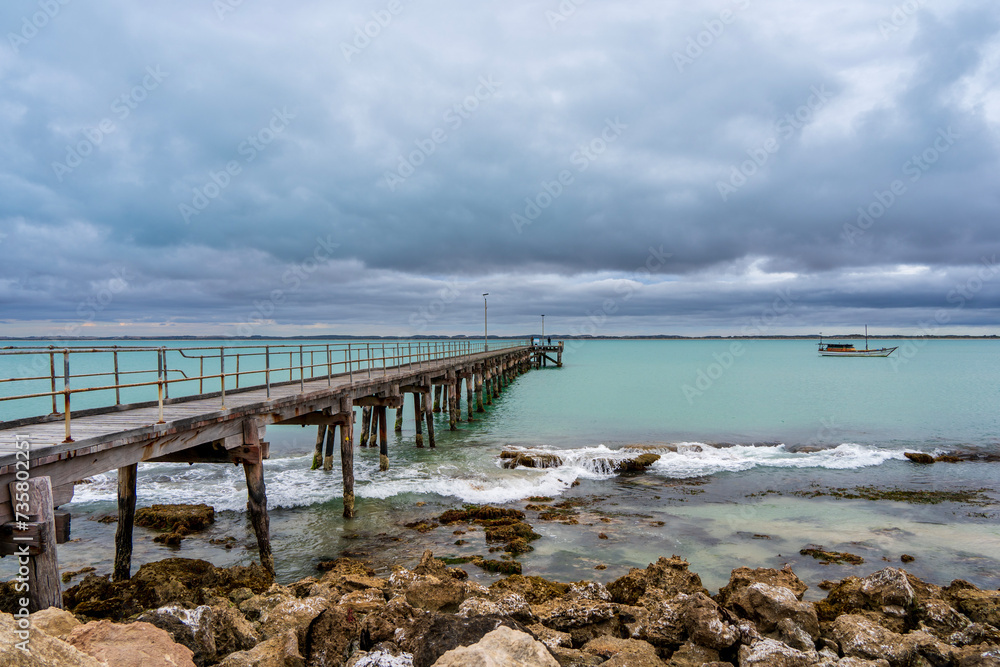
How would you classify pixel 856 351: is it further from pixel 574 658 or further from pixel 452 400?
pixel 574 658

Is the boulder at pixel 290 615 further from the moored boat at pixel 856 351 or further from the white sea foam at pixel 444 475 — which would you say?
the moored boat at pixel 856 351

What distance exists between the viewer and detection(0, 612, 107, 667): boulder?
3953mm

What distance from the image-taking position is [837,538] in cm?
1219

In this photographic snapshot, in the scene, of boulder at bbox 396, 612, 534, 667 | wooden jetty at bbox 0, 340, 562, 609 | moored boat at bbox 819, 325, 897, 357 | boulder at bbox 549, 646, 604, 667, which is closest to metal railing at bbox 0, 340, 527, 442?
wooden jetty at bbox 0, 340, 562, 609

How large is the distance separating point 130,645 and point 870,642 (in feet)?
25.0

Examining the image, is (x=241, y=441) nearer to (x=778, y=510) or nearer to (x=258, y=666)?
(x=258, y=666)

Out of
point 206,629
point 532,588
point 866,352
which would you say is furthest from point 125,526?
point 866,352

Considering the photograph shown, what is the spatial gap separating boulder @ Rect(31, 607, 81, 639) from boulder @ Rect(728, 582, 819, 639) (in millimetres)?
7256

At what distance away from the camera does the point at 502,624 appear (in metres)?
5.67

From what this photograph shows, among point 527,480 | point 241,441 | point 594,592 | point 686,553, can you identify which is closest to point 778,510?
point 686,553

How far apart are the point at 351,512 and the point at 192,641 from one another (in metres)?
8.13

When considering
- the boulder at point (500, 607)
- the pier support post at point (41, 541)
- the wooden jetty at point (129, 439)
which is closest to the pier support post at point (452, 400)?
the wooden jetty at point (129, 439)

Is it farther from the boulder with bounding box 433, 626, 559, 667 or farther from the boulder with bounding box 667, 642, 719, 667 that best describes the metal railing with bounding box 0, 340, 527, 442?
the boulder with bounding box 667, 642, 719, 667

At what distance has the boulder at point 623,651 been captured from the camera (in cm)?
577
